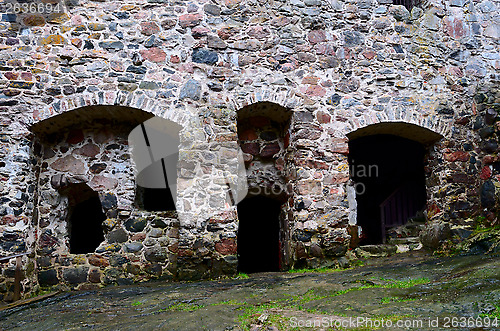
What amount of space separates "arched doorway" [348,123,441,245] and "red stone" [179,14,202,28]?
3.73m

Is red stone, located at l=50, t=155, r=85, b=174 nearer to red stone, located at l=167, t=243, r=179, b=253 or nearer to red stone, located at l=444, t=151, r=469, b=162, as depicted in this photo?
red stone, located at l=167, t=243, r=179, b=253

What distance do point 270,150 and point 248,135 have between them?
45 cm

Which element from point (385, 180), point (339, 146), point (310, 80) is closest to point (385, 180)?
point (385, 180)

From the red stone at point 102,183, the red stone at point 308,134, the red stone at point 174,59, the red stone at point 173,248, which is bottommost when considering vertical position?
the red stone at point 173,248

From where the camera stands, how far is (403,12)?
6285 mm

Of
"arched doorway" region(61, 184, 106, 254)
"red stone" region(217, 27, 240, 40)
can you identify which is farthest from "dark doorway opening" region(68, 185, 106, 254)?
"red stone" region(217, 27, 240, 40)

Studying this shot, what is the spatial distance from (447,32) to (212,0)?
4.01 metres

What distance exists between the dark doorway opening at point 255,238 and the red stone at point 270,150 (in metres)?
1.75

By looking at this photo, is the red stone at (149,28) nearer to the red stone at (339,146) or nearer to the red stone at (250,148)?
the red stone at (250,148)

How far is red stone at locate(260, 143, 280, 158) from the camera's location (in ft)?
20.6

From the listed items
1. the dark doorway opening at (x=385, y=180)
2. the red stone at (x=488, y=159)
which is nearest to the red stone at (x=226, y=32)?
the dark doorway opening at (x=385, y=180)

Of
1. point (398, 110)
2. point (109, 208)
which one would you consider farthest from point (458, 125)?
point (109, 208)

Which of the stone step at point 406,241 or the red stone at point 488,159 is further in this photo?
the stone step at point 406,241

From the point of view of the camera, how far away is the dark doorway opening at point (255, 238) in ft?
26.1
